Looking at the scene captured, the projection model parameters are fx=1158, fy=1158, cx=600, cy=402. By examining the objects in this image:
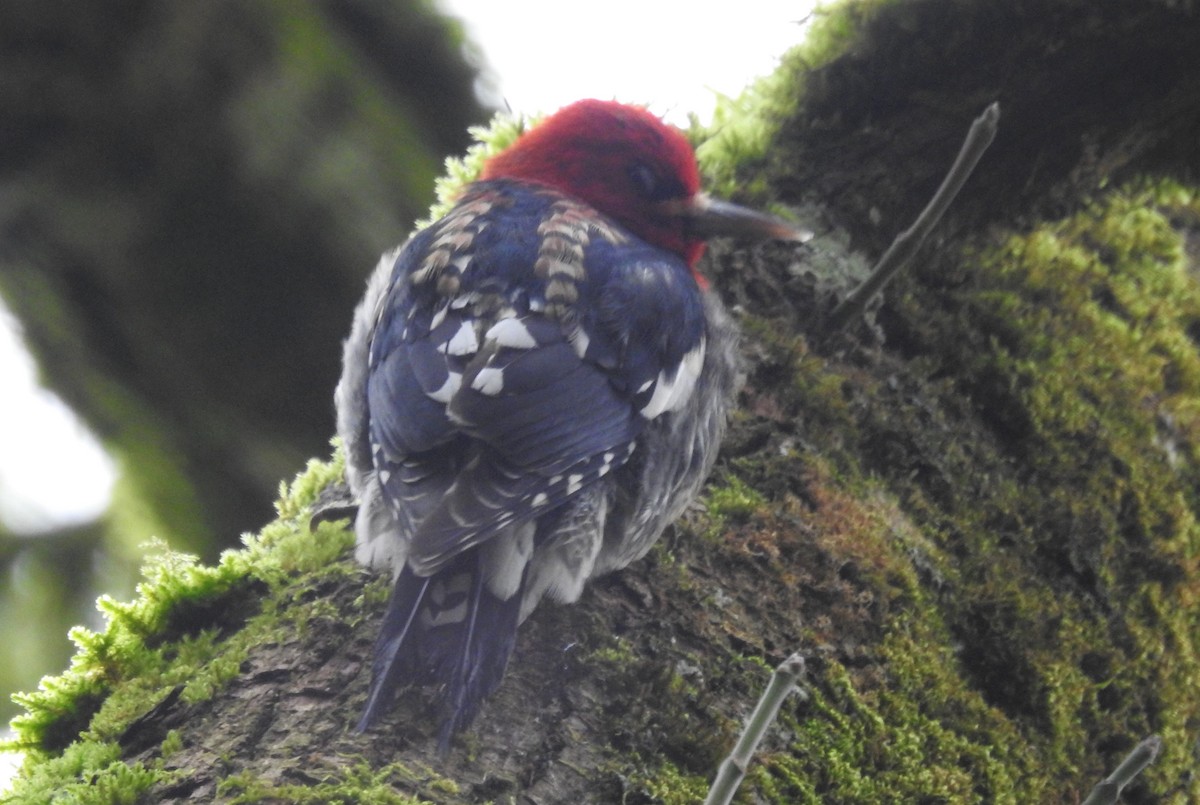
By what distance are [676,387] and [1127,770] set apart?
1.21 meters

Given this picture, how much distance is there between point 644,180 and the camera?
298cm

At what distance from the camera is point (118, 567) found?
4422 millimetres

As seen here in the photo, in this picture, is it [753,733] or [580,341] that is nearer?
[753,733]

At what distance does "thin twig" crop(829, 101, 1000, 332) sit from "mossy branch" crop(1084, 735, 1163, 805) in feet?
4.02

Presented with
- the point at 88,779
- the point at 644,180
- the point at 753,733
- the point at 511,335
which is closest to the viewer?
the point at 753,733

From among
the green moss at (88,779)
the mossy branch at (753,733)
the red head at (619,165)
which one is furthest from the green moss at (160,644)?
the red head at (619,165)

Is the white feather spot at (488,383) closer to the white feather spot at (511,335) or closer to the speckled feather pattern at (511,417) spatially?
the speckled feather pattern at (511,417)

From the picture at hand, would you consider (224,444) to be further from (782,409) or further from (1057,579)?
(1057,579)

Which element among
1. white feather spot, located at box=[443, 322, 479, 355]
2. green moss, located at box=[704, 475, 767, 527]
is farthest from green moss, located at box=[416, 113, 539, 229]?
green moss, located at box=[704, 475, 767, 527]

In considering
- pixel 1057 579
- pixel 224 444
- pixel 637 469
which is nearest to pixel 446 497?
pixel 637 469

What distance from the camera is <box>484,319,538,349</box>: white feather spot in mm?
2297

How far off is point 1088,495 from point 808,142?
113 cm

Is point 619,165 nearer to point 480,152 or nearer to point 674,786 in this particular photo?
point 480,152

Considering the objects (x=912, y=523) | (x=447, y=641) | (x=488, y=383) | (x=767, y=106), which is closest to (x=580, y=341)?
(x=488, y=383)
